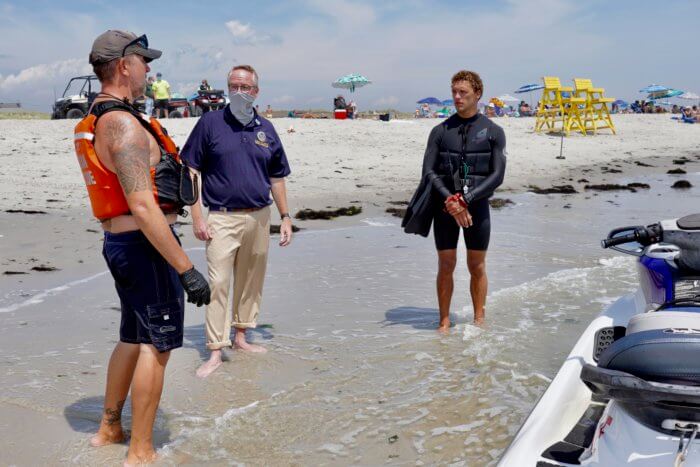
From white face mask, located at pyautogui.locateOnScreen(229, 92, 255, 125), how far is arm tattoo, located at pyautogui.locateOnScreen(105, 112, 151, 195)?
72.0 inches

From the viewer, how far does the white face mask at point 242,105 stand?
4699mm

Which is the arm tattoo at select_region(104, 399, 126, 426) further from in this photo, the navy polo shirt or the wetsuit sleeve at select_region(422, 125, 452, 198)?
the wetsuit sleeve at select_region(422, 125, 452, 198)

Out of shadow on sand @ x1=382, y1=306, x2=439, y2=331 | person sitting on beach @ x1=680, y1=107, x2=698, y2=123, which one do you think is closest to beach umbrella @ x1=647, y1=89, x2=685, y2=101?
person sitting on beach @ x1=680, y1=107, x2=698, y2=123

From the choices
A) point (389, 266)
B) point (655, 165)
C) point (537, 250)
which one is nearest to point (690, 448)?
point (389, 266)

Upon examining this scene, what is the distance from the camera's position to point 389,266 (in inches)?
323

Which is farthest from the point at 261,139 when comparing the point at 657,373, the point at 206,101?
the point at 206,101

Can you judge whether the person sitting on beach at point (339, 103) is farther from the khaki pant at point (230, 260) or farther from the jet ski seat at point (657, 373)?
the jet ski seat at point (657, 373)

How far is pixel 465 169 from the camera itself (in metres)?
5.25

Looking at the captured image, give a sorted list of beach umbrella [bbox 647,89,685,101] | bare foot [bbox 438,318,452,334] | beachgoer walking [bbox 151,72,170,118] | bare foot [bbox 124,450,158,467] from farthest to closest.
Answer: beach umbrella [bbox 647,89,685,101]
beachgoer walking [bbox 151,72,170,118]
bare foot [bbox 438,318,452,334]
bare foot [bbox 124,450,158,467]

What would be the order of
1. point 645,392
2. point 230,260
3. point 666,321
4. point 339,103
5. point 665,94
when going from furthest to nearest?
point 665,94 → point 339,103 → point 230,260 → point 666,321 → point 645,392

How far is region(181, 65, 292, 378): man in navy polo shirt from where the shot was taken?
4.67m

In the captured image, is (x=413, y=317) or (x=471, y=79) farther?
(x=413, y=317)

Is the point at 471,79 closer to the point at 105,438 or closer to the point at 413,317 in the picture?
the point at 413,317

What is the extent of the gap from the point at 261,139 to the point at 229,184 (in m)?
0.42
